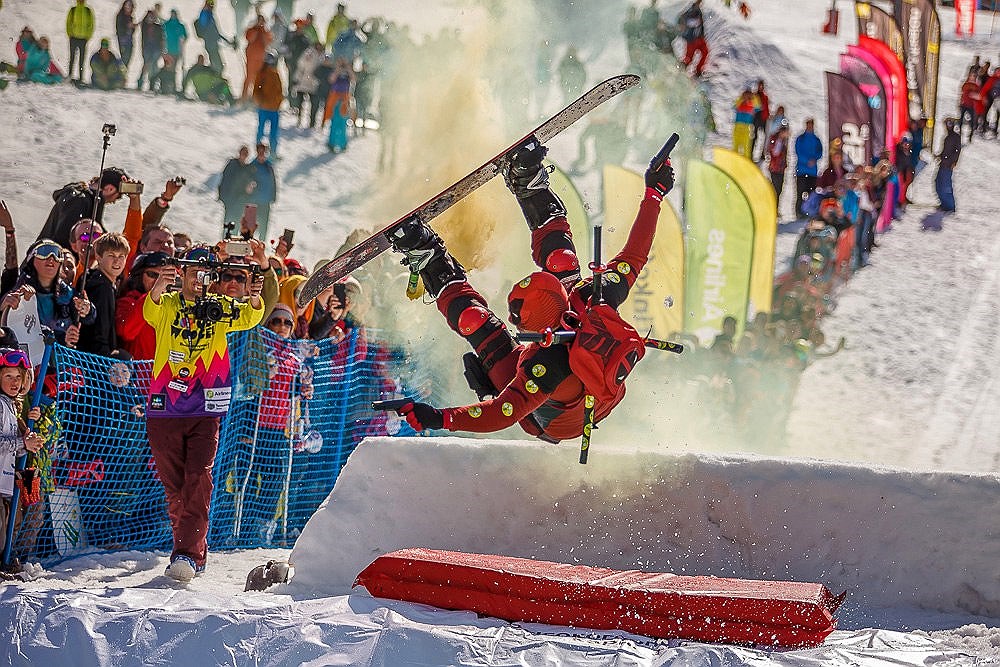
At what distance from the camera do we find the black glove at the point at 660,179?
5.76 m

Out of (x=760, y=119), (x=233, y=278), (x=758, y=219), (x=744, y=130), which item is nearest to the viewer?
(x=233, y=278)

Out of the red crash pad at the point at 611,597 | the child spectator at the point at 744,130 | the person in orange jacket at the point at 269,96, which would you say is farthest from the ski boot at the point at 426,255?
the child spectator at the point at 744,130

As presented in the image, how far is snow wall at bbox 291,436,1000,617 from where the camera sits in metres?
5.05

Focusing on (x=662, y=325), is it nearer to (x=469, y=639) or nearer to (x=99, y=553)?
(x=99, y=553)

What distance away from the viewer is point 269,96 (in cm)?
1391

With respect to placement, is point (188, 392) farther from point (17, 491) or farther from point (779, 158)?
point (779, 158)

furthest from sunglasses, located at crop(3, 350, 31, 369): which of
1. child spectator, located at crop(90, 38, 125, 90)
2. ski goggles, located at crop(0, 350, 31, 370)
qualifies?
child spectator, located at crop(90, 38, 125, 90)

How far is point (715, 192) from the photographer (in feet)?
35.6

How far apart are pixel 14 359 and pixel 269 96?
924cm

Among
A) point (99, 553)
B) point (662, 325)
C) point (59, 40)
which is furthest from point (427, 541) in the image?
point (59, 40)

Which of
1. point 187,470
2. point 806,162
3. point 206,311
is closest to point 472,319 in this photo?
point 206,311

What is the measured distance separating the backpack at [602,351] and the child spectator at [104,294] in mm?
2457

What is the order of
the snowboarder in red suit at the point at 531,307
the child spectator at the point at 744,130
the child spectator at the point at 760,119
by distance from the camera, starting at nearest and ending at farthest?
the snowboarder in red suit at the point at 531,307 → the child spectator at the point at 744,130 → the child spectator at the point at 760,119

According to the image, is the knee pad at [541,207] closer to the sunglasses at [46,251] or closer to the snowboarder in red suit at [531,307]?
the snowboarder in red suit at [531,307]
